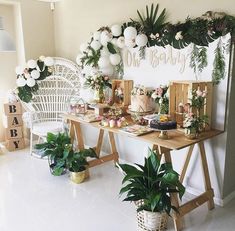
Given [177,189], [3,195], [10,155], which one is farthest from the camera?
[10,155]

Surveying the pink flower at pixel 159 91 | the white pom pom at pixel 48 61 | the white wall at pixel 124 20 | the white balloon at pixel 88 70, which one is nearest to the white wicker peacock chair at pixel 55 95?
the white pom pom at pixel 48 61

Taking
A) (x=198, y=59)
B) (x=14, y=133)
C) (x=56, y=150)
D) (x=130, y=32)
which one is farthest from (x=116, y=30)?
(x=14, y=133)

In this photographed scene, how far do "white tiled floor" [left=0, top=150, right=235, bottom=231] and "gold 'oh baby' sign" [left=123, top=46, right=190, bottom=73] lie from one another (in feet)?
4.79

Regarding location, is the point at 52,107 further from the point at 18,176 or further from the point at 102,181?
the point at 102,181

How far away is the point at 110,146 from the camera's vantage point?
3.82 m

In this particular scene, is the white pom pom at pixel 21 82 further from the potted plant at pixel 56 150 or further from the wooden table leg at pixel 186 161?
the wooden table leg at pixel 186 161

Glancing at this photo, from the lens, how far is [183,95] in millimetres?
2688

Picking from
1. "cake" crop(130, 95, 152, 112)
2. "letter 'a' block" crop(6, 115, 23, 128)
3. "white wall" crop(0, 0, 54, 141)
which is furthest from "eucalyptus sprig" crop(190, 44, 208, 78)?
"letter 'a' block" crop(6, 115, 23, 128)

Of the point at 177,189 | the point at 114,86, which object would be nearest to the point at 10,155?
the point at 114,86

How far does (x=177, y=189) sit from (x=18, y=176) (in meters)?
2.14

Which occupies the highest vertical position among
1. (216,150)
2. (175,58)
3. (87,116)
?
(175,58)

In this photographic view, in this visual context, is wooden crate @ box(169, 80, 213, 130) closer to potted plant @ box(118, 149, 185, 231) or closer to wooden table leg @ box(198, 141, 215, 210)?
wooden table leg @ box(198, 141, 215, 210)

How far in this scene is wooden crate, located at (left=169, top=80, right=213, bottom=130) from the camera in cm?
250

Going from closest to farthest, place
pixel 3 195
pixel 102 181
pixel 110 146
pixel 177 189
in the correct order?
pixel 177 189 → pixel 3 195 → pixel 102 181 → pixel 110 146
